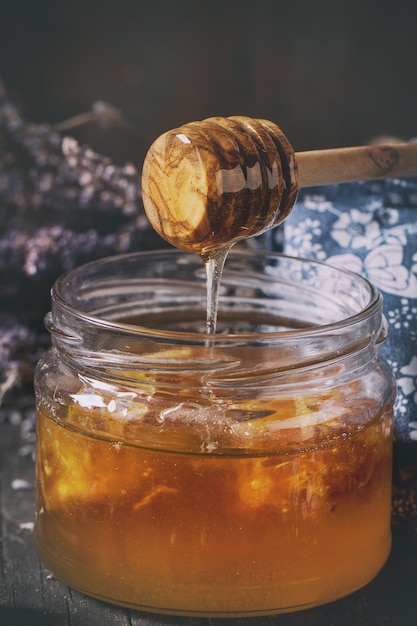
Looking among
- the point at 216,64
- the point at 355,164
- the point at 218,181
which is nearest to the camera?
the point at 218,181

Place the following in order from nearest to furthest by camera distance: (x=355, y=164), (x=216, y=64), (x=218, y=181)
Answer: (x=218, y=181)
(x=355, y=164)
(x=216, y=64)

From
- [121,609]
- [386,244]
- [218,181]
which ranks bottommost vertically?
[121,609]

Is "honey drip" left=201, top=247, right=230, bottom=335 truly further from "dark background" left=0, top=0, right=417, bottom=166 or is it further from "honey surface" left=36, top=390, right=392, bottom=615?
"dark background" left=0, top=0, right=417, bottom=166

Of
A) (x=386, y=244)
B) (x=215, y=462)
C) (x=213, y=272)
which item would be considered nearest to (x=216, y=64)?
(x=386, y=244)

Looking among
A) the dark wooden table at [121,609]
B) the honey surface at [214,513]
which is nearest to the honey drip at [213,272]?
the honey surface at [214,513]

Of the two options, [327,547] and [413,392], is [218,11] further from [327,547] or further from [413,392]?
[327,547]

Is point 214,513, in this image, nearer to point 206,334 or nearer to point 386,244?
point 206,334
